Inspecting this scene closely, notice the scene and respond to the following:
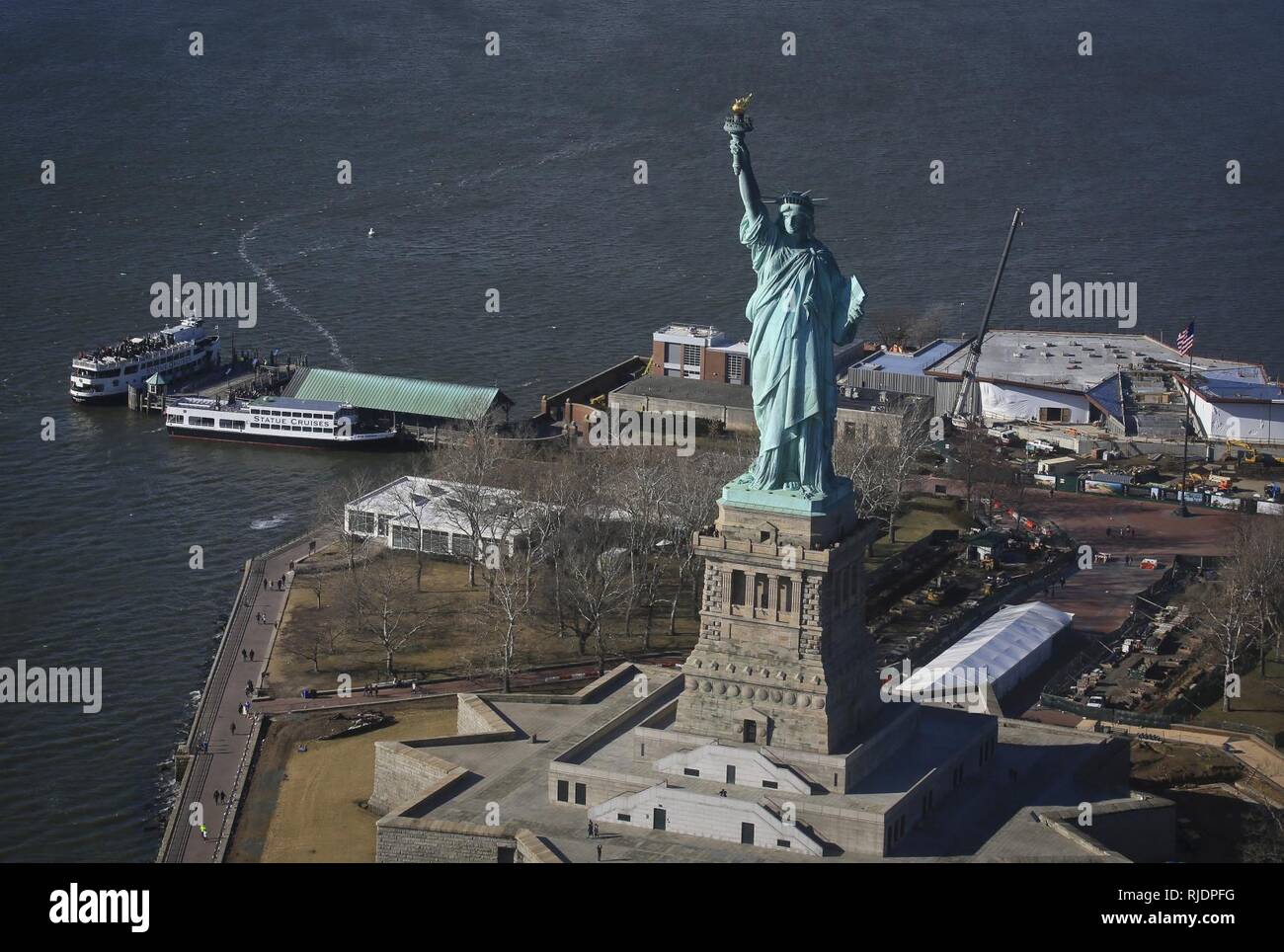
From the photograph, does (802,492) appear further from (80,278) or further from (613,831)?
(80,278)

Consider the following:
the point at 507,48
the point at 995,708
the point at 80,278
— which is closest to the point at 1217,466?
the point at 995,708

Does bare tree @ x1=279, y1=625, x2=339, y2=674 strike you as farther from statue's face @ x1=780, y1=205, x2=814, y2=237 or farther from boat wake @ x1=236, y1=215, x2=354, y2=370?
boat wake @ x1=236, y1=215, x2=354, y2=370

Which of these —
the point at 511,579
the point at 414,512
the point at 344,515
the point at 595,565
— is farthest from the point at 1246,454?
the point at 344,515

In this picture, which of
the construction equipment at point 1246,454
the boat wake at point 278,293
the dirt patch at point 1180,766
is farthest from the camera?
the boat wake at point 278,293

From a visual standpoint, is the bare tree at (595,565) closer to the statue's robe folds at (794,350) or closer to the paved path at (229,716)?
the paved path at (229,716)

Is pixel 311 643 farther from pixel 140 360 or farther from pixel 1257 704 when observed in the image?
pixel 140 360

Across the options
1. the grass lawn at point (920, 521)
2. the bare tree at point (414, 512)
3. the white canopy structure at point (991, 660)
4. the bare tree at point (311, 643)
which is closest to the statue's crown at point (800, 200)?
the white canopy structure at point (991, 660)

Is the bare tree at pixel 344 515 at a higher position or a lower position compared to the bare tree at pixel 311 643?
higher
